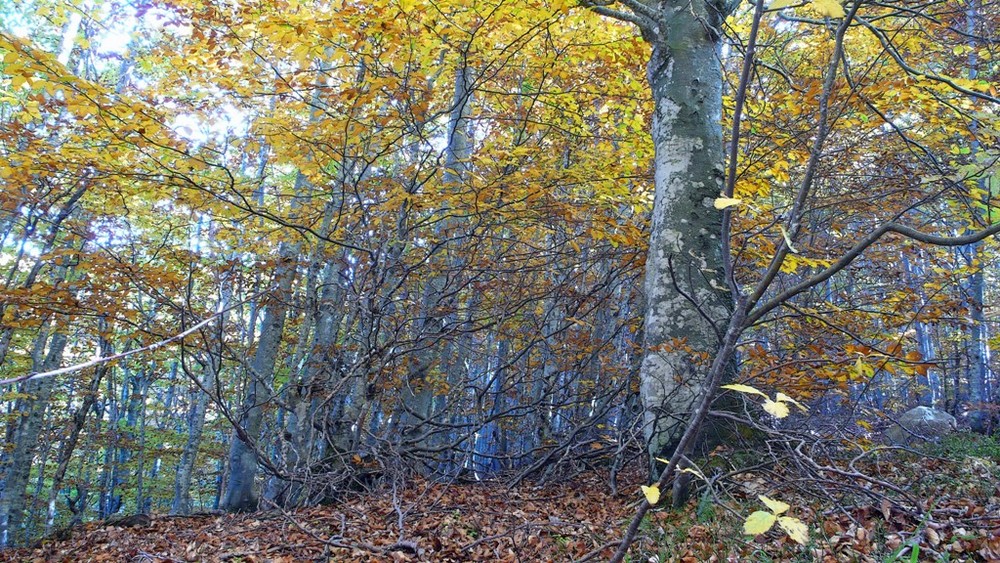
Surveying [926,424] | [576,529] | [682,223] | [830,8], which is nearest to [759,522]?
[830,8]

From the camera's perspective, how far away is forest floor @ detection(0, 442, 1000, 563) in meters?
2.64

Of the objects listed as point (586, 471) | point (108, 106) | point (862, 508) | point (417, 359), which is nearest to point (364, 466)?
point (417, 359)

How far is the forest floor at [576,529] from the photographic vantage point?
2637 mm

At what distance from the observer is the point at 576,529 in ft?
11.7

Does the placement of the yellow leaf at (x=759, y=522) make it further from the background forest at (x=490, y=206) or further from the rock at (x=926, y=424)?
the rock at (x=926, y=424)

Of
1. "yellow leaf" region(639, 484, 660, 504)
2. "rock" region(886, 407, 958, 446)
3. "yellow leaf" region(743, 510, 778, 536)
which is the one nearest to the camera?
"yellow leaf" region(743, 510, 778, 536)

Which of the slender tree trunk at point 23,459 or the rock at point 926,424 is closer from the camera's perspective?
the rock at point 926,424

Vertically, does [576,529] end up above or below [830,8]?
below

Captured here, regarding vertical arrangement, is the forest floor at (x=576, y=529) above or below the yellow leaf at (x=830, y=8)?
below

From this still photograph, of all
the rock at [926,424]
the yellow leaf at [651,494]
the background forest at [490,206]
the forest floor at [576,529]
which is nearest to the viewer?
the yellow leaf at [651,494]

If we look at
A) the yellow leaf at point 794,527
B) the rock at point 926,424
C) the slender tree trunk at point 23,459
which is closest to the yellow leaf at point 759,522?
the yellow leaf at point 794,527

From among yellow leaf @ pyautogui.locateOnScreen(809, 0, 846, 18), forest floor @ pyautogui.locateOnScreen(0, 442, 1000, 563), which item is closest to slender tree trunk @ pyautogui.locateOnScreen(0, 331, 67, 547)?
forest floor @ pyautogui.locateOnScreen(0, 442, 1000, 563)

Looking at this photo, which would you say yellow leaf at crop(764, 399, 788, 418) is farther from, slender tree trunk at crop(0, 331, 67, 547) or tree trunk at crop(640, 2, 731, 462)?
slender tree trunk at crop(0, 331, 67, 547)

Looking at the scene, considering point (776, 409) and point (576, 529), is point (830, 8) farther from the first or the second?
point (576, 529)
